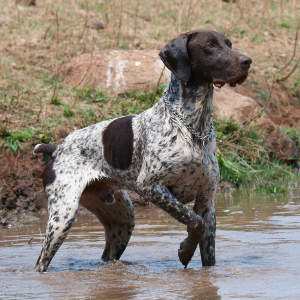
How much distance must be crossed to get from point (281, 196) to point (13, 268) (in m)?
4.24

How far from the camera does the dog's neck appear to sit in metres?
4.08

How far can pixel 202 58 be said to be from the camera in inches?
157

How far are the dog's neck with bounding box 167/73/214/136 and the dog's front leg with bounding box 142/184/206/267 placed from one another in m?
0.58

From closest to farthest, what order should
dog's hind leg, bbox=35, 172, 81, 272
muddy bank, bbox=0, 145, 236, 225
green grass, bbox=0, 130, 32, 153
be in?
dog's hind leg, bbox=35, 172, 81, 272 → muddy bank, bbox=0, 145, 236, 225 → green grass, bbox=0, 130, 32, 153

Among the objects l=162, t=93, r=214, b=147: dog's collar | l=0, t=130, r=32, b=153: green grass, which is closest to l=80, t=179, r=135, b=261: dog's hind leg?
l=162, t=93, r=214, b=147: dog's collar

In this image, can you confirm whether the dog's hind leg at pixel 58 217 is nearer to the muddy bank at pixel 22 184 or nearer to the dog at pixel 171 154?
the dog at pixel 171 154

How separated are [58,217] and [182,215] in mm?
1172

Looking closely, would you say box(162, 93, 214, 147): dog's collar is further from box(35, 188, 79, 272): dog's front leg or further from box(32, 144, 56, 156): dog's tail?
box(32, 144, 56, 156): dog's tail

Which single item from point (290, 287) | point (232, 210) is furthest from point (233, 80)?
point (232, 210)

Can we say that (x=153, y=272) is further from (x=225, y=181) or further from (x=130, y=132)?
(x=225, y=181)

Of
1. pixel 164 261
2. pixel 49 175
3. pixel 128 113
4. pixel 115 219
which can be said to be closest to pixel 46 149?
pixel 49 175

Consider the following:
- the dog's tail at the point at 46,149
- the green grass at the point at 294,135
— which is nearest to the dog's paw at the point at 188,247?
the dog's tail at the point at 46,149

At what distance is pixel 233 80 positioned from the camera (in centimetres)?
380

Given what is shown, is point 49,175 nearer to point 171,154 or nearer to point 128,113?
point 171,154
